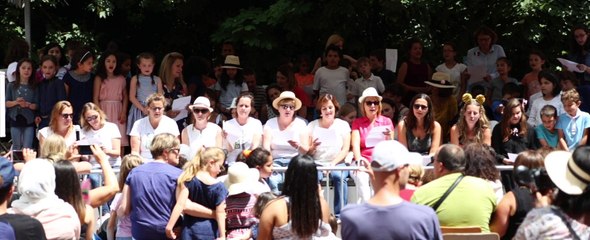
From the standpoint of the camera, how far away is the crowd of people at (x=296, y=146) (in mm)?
7168

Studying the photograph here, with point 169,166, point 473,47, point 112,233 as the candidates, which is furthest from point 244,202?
point 473,47

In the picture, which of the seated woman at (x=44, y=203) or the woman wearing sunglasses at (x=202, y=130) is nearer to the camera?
the seated woman at (x=44, y=203)

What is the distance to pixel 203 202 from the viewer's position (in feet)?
31.4

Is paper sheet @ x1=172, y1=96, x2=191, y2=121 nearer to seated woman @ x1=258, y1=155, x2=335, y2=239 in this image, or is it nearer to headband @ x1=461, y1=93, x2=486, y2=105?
headband @ x1=461, y1=93, x2=486, y2=105

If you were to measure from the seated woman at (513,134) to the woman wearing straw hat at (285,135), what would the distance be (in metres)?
2.11

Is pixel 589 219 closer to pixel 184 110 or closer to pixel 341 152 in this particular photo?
pixel 341 152

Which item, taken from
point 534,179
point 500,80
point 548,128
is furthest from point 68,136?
point 534,179

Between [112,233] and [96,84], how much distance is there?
4203 mm

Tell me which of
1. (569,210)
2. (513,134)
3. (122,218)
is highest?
(513,134)

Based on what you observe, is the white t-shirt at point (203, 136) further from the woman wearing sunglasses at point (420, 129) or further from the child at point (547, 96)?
the child at point (547, 96)

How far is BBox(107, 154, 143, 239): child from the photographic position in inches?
395

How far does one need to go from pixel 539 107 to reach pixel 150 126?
460cm

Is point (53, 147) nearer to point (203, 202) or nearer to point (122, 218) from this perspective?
point (122, 218)

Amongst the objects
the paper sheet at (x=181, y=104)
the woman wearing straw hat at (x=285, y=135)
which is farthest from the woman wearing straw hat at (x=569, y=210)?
the paper sheet at (x=181, y=104)
